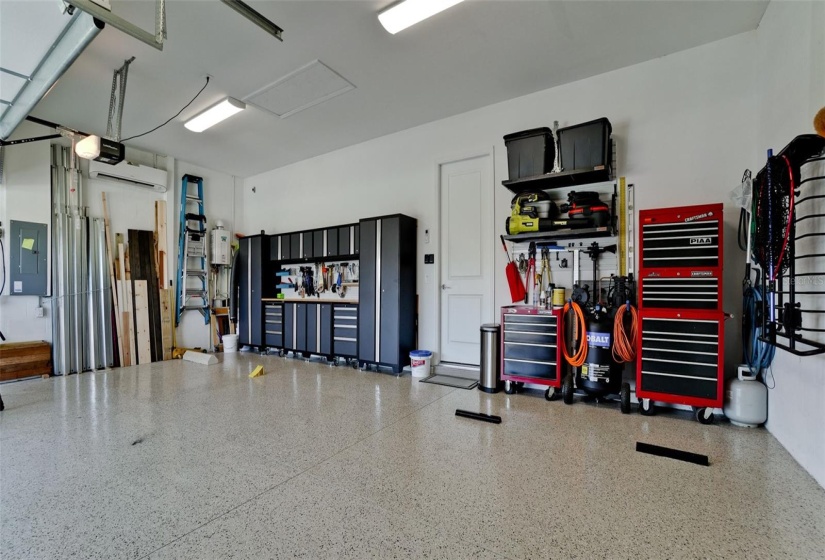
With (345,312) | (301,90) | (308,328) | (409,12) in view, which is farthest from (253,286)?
(409,12)

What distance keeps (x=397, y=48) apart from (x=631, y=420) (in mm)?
3702

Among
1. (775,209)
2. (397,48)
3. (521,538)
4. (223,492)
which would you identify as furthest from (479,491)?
(397,48)

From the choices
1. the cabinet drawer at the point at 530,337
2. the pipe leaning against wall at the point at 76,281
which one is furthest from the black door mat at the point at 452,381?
the pipe leaning against wall at the point at 76,281

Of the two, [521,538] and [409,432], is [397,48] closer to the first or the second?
[409,432]

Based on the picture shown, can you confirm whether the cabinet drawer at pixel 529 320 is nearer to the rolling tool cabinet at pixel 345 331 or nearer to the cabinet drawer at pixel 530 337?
the cabinet drawer at pixel 530 337

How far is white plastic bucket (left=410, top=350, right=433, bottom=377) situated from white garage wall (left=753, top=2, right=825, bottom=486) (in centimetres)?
294

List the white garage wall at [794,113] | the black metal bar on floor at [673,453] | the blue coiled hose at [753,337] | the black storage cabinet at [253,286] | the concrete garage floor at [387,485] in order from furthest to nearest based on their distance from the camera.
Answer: the black storage cabinet at [253,286] → the blue coiled hose at [753,337] → the black metal bar on floor at [673,453] → the white garage wall at [794,113] → the concrete garage floor at [387,485]

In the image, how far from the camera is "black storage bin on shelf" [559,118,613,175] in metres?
3.17

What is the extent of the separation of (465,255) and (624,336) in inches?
76.6

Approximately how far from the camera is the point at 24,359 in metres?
4.23

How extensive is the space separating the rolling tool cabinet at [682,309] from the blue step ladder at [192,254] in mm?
6351

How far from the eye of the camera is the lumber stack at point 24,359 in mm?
4098

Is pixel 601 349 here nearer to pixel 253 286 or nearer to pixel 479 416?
pixel 479 416

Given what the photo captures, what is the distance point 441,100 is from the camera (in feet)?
13.4
